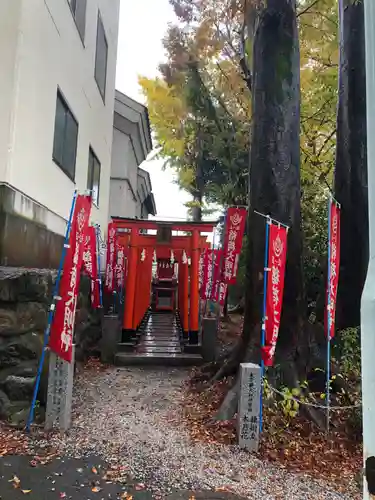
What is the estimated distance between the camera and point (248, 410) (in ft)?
17.6

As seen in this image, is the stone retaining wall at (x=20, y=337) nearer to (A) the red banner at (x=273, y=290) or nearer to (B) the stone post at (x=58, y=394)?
(B) the stone post at (x=58, y=394)

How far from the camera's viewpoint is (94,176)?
12.3 m

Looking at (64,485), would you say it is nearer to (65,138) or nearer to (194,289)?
(65,138)

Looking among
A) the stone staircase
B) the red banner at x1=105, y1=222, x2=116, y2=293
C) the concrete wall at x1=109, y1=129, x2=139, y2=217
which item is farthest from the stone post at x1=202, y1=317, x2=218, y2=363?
the concrete wall at x1=109, y1=129, x2=139, y2=217

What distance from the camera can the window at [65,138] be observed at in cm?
834

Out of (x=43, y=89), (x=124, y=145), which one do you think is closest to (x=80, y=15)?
(x=43, y=89)

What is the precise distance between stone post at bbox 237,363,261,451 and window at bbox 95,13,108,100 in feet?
32.5

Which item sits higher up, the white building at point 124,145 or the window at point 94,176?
the white building at point 124,145

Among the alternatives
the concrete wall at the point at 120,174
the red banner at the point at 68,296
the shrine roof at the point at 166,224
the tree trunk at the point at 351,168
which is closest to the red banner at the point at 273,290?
the red banner at the point at 68,296

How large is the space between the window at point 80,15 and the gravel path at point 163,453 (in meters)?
8.28

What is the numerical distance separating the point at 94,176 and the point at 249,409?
8.94 m

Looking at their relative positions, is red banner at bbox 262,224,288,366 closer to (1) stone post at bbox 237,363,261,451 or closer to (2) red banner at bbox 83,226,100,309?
(1) stone post at bbox 237,363,261,451

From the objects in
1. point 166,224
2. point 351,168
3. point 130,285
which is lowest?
point 130,285

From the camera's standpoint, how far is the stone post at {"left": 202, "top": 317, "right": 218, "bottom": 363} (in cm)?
1042
